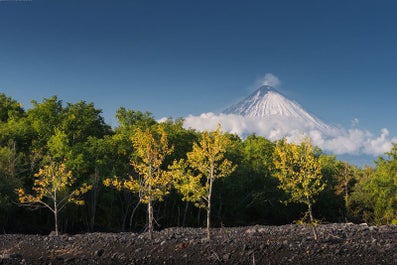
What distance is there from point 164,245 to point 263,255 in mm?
5947

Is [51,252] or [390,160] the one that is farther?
[390,160]

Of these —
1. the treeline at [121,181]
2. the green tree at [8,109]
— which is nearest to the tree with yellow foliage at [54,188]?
the treeline at [121,181]

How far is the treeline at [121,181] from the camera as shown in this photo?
43.3m

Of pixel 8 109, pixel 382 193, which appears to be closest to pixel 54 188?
pixel 8 109

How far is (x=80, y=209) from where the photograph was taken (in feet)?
156

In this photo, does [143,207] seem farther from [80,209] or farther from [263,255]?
[263,255]

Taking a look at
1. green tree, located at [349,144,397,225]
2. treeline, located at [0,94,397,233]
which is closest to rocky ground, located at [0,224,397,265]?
treeline, located at [0,94,397,233]

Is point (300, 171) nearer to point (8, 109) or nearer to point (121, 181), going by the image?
point (121, 181)

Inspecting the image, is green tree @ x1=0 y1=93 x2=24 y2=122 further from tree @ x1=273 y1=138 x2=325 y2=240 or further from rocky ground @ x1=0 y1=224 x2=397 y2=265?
tree @ x1=273 y1=138 x2=325 y2=240

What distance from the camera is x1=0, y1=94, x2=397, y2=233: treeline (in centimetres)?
4331

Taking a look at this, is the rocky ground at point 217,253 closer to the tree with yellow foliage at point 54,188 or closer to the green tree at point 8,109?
the tree with yellow foliage at point 54,188

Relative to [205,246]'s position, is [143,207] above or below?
above

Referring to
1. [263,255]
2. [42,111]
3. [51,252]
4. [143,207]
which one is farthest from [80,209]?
[263,255]

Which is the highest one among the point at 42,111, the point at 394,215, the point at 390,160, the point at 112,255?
the point at 42,111
